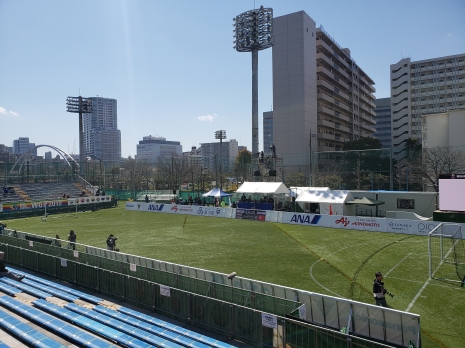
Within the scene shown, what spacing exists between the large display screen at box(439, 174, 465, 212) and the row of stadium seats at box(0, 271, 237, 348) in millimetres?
22476

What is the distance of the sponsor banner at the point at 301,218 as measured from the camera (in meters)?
31.0

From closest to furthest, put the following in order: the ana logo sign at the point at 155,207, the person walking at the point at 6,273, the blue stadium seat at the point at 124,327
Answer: the blue stadium seat at the point at 124,327
the person walking at the point at 6,273
the ana logo sign at the point at 155,207

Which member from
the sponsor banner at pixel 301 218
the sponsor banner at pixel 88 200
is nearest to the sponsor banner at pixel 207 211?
the sponsor banner at pixel 301 218

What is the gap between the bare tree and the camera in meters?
44.8

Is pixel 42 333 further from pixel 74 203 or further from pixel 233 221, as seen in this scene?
pixel 74 203

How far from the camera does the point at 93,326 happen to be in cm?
1072

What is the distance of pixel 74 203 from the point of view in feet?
154

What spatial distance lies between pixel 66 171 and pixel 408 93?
88.5 meters

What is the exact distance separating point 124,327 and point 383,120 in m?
147

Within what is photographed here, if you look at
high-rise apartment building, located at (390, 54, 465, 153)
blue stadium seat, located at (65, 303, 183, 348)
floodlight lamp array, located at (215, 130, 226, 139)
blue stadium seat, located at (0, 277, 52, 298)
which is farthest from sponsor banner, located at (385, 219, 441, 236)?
high-rise apartment building, located at (390, 54, 465, 153)

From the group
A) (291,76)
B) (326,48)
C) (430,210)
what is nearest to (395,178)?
(430,210)

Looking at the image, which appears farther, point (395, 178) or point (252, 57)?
point (252, 57)

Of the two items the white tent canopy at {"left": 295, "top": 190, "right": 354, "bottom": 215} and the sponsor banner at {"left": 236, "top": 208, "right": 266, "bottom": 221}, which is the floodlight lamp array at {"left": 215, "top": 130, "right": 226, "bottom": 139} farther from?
the white tent canopy at {"left": 295, "top": 190, "right": 354, "bottom": 215}

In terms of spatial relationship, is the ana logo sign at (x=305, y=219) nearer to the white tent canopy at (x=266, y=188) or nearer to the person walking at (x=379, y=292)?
the white tent canopy at (x=266, y=188)
